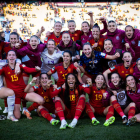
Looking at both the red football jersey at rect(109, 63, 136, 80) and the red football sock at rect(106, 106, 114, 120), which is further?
the red football jersey at rect(109, 63, 136, 80)

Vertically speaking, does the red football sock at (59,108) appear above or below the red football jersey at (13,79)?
below

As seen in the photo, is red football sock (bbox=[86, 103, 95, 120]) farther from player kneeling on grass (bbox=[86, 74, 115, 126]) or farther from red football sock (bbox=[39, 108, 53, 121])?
red football sock (bbox=[39, 108, 53, 121])

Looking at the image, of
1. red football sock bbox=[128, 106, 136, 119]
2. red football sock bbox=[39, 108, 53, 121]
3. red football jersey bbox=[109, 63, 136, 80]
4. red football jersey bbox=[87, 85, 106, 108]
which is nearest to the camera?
red football sock bbox=[128, 106, 136, 119]

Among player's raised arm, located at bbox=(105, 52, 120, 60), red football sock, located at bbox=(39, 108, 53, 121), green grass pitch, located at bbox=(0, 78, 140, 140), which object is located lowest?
green grass pitch, located at bbox=(0, 78, 140, 140)

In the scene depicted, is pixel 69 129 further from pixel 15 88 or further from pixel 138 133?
pixel 15 88

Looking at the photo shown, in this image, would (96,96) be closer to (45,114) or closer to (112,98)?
(112,98)

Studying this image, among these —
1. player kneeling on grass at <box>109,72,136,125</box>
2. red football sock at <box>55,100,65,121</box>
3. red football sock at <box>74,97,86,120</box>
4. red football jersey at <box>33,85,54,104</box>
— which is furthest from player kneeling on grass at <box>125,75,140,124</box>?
red football jersey at <box>33,85,54,104</box>

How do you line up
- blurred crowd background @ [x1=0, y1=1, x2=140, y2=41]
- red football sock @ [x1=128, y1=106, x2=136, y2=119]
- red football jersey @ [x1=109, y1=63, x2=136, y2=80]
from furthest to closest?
1. blurred crowd background @ [x1=0, y1=1, x2=140, y2=41]
2. red football jersey @ [x1=109, y1=63, x2=136, y2=80]
3. red football sock @ [x1=128, y1=106, x2=136, y2=119]

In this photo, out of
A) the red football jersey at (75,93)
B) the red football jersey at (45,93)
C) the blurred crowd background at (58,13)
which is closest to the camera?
the red football jersey at (75,93)

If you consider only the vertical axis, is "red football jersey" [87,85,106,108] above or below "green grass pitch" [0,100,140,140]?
above

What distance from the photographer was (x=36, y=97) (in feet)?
11.9

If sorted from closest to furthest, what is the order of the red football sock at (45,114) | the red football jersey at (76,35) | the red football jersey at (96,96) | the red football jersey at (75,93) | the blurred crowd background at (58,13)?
the red football sock at (45,114)
the red football jersey at (75,93)
the red football jersey at (96,96)
the red football jersey at (76,35)
the blurred crowd background at (58,13)

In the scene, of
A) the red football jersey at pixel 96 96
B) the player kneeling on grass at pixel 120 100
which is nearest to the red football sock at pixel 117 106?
the player kneeling on grass at pixel 120 100

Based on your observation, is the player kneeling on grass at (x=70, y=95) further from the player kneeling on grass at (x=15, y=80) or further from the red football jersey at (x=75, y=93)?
the player kneeling on grass at (x=15, y=80)
